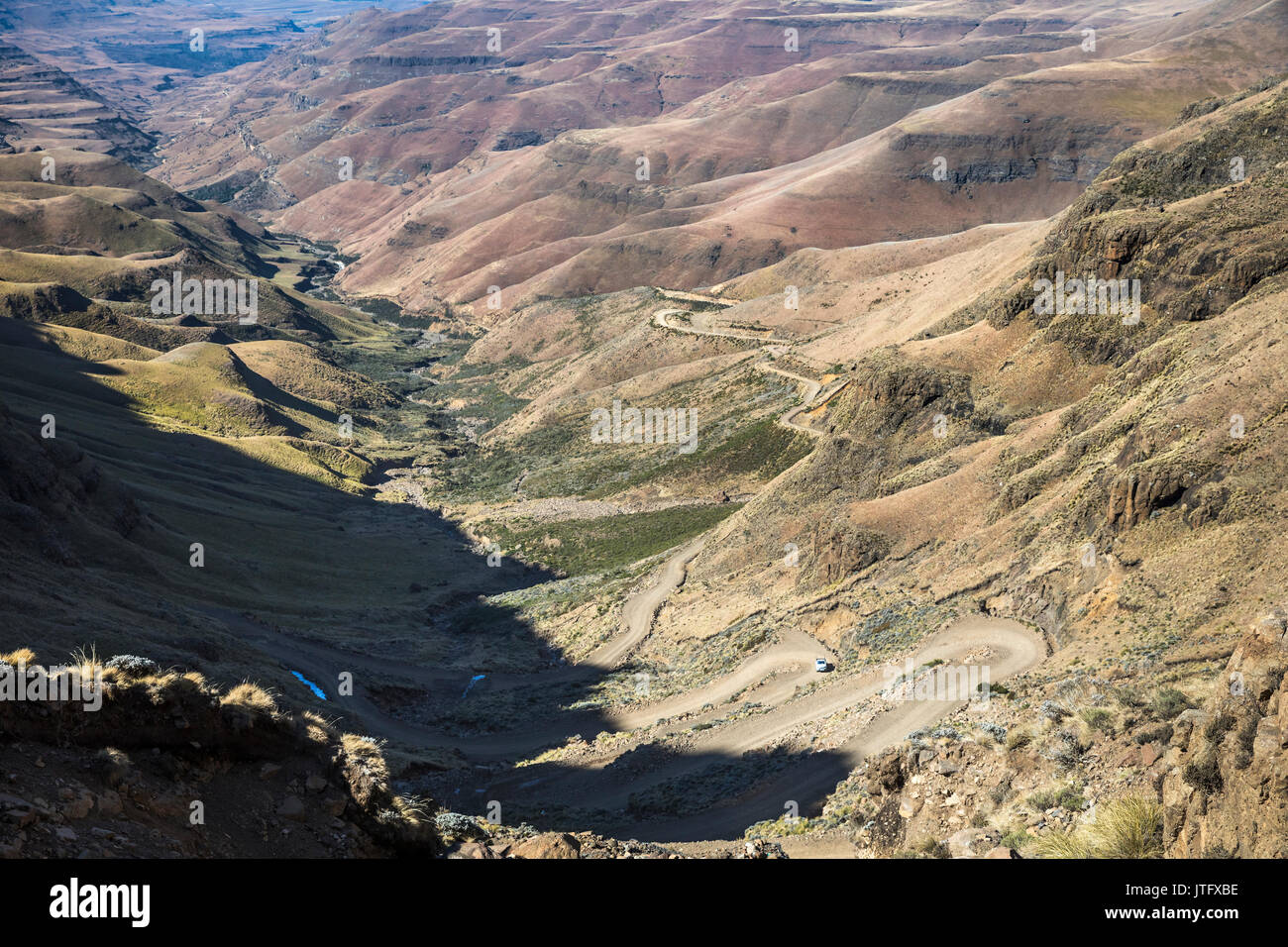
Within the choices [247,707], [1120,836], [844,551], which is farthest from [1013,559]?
[247,707]

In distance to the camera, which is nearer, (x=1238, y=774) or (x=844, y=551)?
(x=1238, y=774)

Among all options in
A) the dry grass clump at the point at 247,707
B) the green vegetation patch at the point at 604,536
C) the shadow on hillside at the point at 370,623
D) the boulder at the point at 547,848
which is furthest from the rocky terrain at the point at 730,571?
the green vegetation patch at the point at 604,536

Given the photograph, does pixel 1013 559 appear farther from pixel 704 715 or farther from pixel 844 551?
pixel 704 715

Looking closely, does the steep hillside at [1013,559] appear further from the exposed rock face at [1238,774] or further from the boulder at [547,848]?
the boulder at [547,848]

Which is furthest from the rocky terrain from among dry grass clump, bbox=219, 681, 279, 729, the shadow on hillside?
the shadow on hillside

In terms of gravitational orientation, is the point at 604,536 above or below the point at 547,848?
below

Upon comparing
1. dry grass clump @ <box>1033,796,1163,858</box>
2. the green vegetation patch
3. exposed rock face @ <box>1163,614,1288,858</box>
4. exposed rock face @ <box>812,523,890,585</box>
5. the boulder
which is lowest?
the green vegetation patch

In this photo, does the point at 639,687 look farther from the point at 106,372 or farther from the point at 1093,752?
the point at 106,372

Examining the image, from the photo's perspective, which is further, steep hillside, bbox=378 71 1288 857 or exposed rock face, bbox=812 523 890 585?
exposed rock face, bbox=812 523 890 585

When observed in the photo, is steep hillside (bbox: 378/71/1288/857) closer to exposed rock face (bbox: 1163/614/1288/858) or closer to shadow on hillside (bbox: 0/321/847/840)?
exposed rock face (bbox: 1163/614/1288/858)
